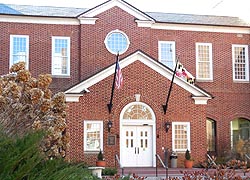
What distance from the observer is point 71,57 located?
27.1 m

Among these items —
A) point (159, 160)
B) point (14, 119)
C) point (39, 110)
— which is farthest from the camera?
point (159, 160)

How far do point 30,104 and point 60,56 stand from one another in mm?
13854

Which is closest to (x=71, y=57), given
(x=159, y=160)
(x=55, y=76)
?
(x=55, y=76)

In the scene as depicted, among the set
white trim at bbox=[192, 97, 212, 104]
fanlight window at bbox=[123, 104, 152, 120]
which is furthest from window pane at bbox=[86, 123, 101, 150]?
white trim at bbox=[192, 97, 212, 104]

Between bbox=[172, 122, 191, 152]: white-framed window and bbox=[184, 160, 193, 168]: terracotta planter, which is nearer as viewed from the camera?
bbox=[184, 160, 193, 168]: terracotta planter

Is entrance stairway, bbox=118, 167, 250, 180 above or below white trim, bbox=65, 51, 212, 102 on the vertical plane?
below

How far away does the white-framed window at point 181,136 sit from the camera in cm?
2473

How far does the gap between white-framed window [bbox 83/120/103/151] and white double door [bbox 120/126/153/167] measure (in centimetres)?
140

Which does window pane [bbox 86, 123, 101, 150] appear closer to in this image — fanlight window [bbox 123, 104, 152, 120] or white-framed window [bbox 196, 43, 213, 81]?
fanlight window [bbox 123, 104, 152, 120]

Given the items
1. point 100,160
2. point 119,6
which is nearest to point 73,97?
point 100,160

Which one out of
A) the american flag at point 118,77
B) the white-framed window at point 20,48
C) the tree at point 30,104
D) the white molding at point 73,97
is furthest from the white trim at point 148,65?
the tree at point 30,104

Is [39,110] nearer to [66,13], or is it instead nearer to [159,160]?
[159,160]

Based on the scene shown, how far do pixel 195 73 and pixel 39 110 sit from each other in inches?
642

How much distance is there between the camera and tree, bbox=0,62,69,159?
41.5ft
